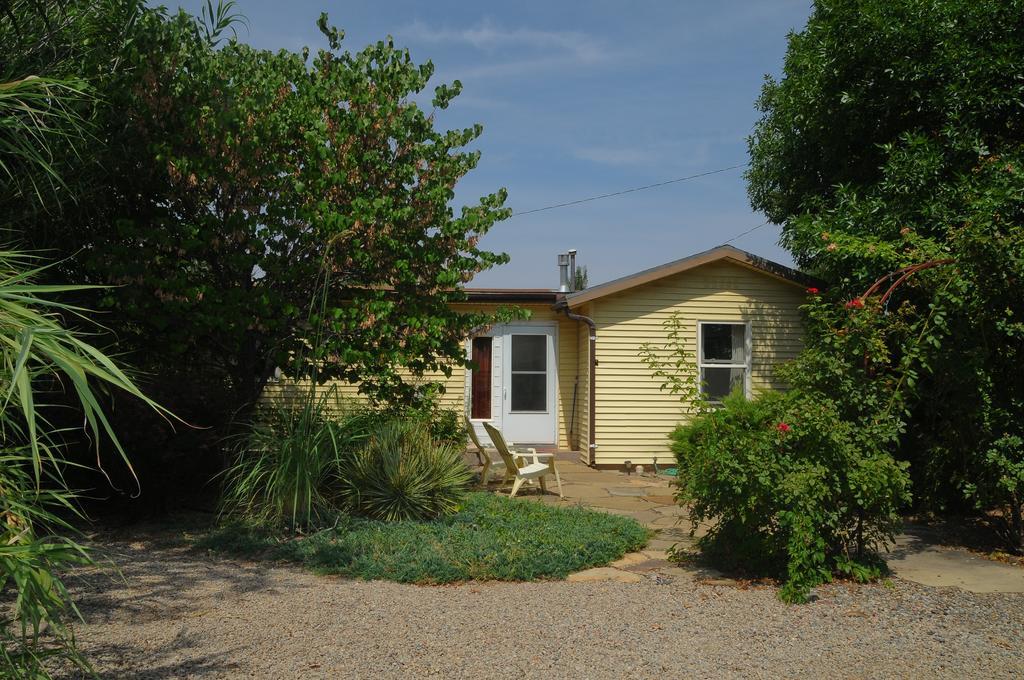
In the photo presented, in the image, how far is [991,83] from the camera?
30.0ft

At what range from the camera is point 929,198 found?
9.27m

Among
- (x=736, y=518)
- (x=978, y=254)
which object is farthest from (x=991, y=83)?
(x=736, y=518)

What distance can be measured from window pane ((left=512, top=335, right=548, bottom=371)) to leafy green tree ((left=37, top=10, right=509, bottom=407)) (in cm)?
529

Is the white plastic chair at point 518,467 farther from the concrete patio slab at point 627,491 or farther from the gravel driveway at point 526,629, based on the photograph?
the gravel driveway at point 526,629

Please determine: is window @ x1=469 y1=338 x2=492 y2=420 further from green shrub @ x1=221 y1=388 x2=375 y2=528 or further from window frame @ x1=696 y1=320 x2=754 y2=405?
green shrub @ x1=221 y1=388 x2=375 y2=528

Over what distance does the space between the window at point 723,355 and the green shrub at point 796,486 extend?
7234mm

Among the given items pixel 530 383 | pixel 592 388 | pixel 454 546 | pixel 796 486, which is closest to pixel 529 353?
pixel 530 383

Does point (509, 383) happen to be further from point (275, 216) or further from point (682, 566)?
point (682, 566)

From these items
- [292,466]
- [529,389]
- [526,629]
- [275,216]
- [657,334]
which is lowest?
[526,629]

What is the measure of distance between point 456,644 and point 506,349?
33.1 ft

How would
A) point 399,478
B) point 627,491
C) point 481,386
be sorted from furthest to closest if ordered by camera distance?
point 481,386, point 627,491, point 399,478

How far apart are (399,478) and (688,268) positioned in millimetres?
7265

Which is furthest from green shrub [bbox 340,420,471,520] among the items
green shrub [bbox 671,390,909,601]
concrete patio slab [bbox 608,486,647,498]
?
concrete patio slab [bbox 608,486,647,498]

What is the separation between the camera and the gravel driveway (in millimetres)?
4516
